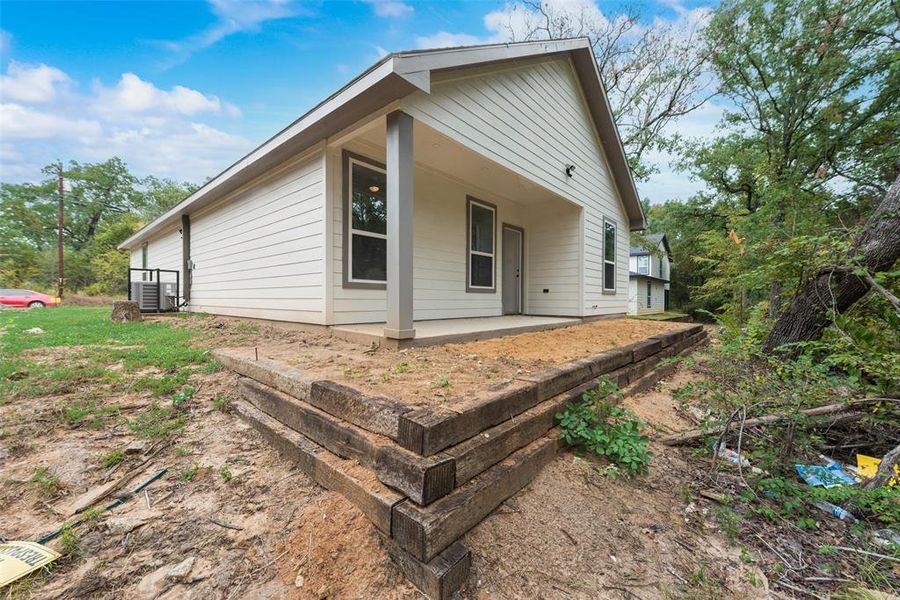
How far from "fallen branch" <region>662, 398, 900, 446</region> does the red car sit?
21497mm

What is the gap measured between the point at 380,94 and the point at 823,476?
14.7ft

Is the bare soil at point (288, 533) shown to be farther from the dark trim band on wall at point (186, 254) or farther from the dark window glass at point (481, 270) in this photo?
the dark trim band on wall at point (186, 254)

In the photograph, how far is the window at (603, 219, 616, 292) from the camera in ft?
26.5

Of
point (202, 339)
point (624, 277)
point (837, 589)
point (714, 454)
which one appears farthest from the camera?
point (624, 277)

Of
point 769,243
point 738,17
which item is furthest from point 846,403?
point 738,17

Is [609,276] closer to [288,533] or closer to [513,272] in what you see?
[513,272]

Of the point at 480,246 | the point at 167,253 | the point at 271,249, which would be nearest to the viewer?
the point at 271,249

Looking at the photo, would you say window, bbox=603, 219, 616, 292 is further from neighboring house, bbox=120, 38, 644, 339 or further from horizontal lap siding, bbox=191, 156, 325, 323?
horizontal lap siding, bbox=191, 156, 325, 323

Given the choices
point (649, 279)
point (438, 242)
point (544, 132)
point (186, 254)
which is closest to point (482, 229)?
point (438, 242)

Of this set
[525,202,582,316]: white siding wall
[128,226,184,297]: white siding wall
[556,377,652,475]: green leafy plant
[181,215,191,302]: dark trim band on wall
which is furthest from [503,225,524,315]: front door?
[128,226,184,297]: white siding wall

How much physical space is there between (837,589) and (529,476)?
1.32m

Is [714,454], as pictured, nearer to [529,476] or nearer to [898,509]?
[898,509]

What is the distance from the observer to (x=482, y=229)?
6766 mm

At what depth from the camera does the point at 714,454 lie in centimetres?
236
